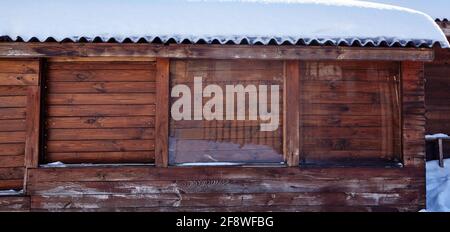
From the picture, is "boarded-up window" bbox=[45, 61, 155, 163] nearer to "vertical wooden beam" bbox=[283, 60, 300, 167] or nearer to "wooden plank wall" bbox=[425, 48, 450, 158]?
"vertical wooden beam" bbox=[283, 60, 300, 167]

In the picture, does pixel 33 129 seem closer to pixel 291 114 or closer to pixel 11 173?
pixel 11 173

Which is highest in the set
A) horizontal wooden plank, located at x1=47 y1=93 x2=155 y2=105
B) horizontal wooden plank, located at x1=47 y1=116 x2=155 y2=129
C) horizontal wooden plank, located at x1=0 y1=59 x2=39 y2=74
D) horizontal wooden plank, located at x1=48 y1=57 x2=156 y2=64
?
horizontal wooden plank, located at x1=48 y1=57 x2=156 y2=64

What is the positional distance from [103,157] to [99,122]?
18.6 inches

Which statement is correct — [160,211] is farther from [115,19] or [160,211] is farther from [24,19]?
[24,19]

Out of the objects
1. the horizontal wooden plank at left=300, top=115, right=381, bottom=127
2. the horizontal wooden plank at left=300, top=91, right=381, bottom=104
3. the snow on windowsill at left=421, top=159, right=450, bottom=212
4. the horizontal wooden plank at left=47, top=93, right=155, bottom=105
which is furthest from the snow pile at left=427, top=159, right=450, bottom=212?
the horizontal wooden plank at left=47, top=93, right=155, bottom=105

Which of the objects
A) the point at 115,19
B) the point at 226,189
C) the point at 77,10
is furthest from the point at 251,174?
the point at 77,10

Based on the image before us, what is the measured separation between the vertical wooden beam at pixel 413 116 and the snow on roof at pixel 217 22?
51 cm

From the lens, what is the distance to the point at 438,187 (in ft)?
22.0

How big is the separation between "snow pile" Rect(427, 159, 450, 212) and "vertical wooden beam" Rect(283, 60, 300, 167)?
2137mm

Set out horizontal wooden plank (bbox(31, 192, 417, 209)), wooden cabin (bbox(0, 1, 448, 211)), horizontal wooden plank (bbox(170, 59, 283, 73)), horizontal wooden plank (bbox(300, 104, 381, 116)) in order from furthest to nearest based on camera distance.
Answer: horizontal wooden plank (bbox(300, 104, 381, 116)), horizontal wooden plank (bbox(170, 59, 283, 73)), horizontal wooden plank (bbox(31, 192, 417, 209)), wooden cabin (bbox(0, 1, 448, 211))

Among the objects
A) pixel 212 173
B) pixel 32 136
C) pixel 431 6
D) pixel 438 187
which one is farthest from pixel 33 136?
pixel 431 6

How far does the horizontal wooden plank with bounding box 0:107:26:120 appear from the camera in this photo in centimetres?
551

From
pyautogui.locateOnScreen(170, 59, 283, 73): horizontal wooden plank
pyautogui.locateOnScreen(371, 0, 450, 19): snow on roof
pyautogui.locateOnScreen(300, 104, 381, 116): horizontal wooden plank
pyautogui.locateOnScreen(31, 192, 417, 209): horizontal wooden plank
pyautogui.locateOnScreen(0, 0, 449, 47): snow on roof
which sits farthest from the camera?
pyautogui.locateOnScreen(371, 0, 450, 19): snow on roof

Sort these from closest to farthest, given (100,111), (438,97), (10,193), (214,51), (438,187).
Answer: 1. (214,51)
2. (10,193)
3. (100,111)
4. (438,187)
5. (438,97)
